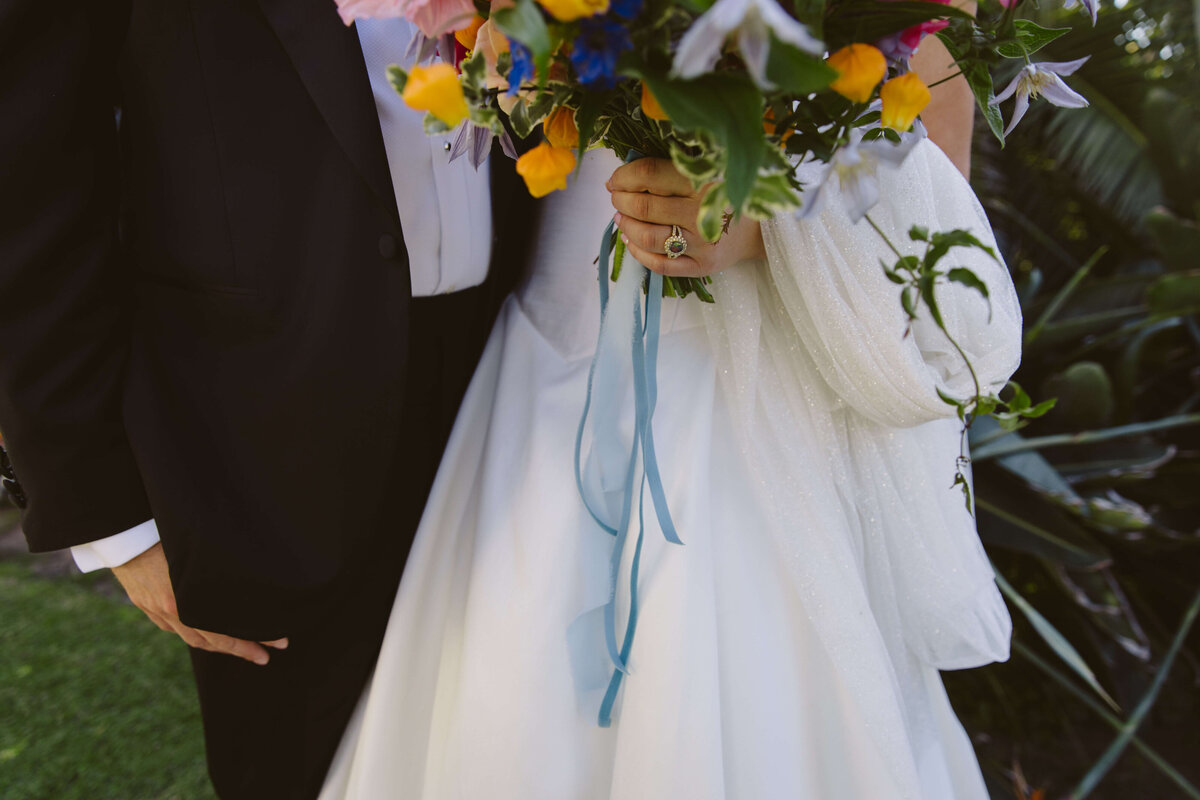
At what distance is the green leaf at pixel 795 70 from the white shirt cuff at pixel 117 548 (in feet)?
3.46

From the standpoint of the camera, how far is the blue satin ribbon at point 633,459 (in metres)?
1.01

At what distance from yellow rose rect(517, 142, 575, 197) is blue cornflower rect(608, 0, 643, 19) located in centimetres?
19

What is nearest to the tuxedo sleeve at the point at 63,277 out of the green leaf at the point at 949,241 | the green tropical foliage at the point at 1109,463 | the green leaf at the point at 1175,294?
the green leaf at the point at 949,241

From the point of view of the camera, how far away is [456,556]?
48.8 inches

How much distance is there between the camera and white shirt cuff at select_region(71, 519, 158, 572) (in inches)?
44.0

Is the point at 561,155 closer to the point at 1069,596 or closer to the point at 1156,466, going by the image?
the point at 1069,596

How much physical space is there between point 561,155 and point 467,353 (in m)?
0.69

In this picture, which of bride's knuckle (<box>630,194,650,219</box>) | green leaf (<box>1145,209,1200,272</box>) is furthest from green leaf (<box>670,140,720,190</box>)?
green leaf (<box>1145,209,1200,272</box>)

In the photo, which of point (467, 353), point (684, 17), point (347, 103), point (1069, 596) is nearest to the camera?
point (684, 17)

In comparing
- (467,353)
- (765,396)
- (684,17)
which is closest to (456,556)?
(467,353)

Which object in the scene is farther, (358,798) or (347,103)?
(358,798)

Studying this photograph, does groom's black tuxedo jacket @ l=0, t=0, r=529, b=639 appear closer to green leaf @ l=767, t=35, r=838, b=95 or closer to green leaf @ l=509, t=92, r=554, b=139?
green leaf @ l=509, t=92, r=554, b=139

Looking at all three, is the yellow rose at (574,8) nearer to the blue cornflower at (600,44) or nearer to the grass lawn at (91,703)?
the blue cornflower at (600,44)

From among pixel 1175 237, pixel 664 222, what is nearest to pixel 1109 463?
pixel 1175 237
